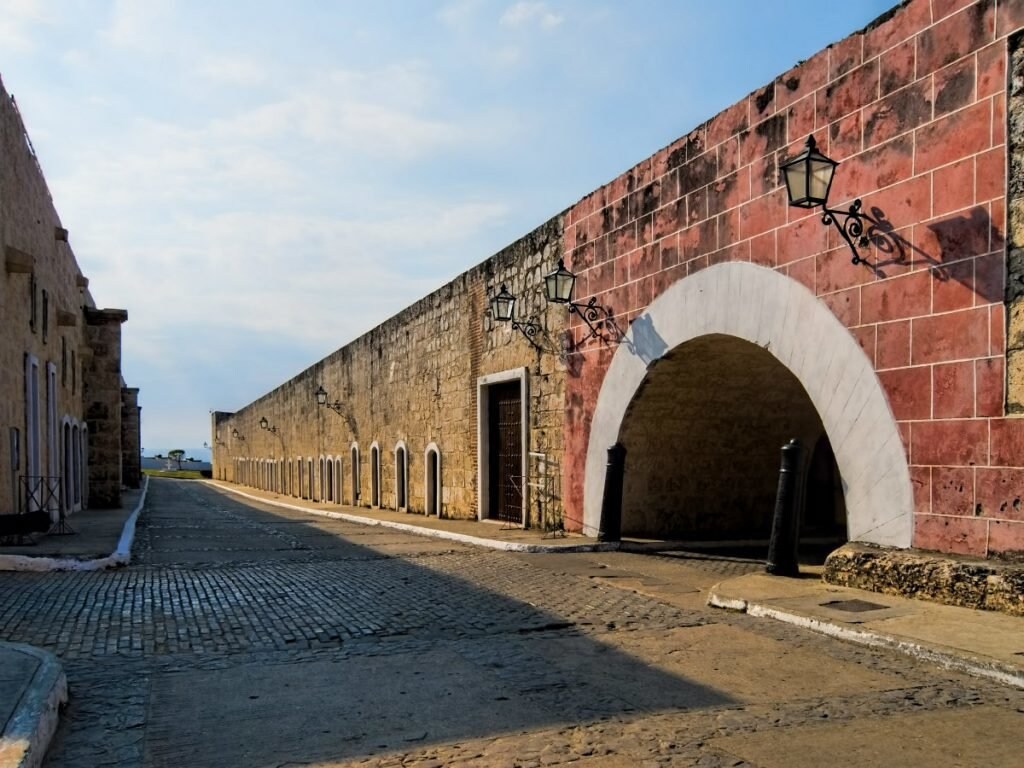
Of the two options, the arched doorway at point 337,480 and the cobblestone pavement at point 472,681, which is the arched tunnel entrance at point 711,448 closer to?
the cobblestone pavement at point 472,681

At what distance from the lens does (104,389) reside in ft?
68.8

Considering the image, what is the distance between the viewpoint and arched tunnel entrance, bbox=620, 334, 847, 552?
959 centimetres

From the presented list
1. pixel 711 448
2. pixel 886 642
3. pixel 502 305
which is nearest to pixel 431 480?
pixel 502 305

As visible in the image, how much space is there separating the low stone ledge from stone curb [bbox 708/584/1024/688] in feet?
3.03

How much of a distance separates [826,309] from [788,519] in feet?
6.04

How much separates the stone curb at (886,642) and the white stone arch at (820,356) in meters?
1.16

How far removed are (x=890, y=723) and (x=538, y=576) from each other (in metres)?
4.31

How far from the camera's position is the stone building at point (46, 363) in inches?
438

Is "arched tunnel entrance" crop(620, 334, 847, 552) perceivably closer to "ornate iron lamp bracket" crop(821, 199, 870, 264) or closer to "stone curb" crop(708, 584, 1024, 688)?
"ornate iron lamp bracket" crop(821, 199, 870, 264)

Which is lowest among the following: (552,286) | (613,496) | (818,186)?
(613,496)

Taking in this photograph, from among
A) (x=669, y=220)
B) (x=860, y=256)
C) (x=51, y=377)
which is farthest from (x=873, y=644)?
(x=51, y=377)

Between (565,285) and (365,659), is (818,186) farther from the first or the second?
(365,659)

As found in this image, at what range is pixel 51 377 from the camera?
14641mm

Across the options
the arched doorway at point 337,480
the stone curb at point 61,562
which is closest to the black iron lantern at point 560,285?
the stone curb at point 61,562
